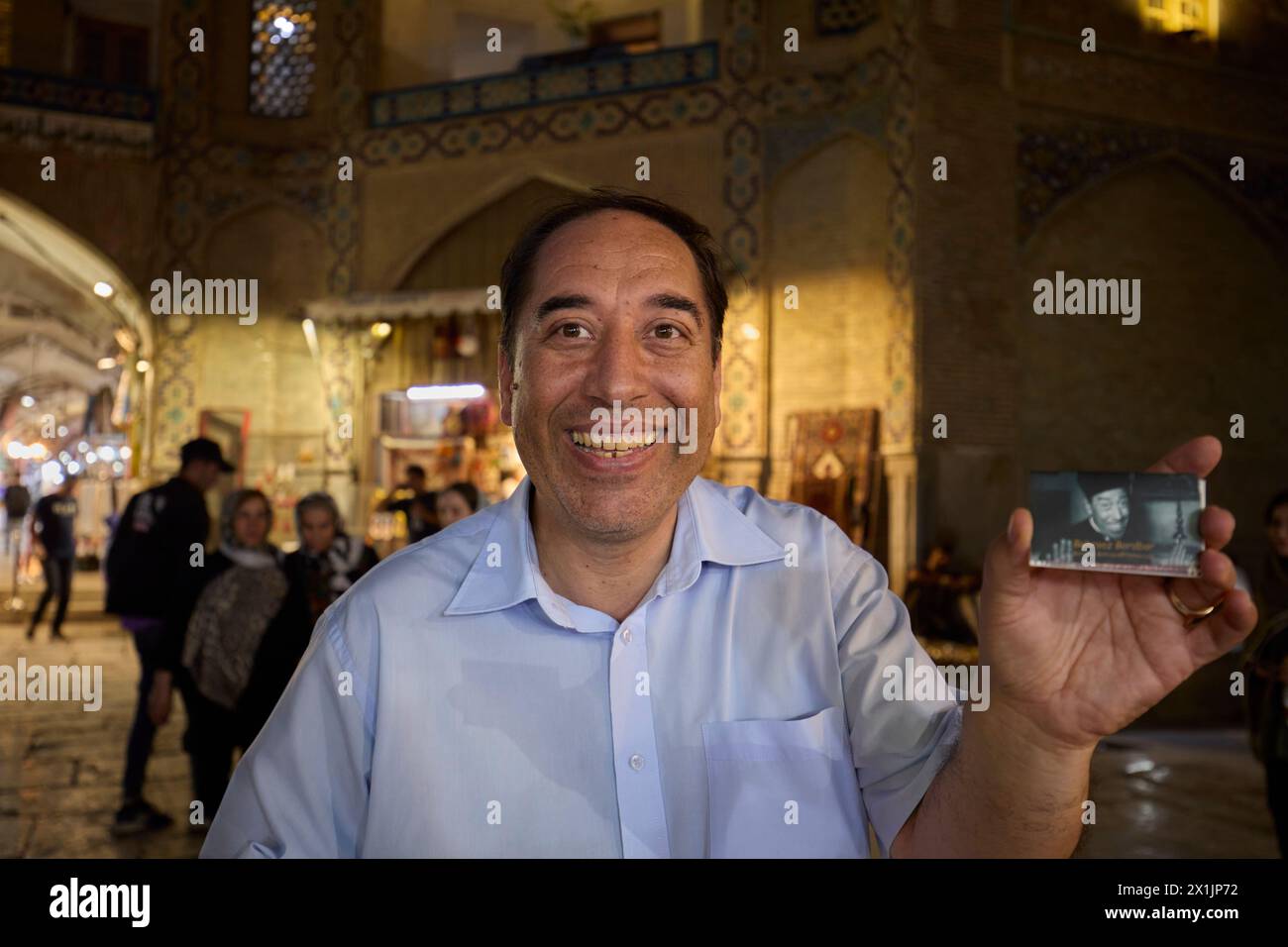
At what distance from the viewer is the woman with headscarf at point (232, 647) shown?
4.13 m

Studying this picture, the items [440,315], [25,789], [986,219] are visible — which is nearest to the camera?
[25,789]

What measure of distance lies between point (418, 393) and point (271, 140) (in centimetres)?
363

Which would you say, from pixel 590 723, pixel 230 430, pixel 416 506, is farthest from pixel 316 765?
pixel 230 430

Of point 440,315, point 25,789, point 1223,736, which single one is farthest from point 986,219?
point 25,789

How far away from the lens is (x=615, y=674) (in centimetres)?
144

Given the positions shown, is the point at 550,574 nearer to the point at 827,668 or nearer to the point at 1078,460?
the point at 827,668

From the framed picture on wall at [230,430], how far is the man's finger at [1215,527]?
40.0 feet

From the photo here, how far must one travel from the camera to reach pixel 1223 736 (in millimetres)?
8406

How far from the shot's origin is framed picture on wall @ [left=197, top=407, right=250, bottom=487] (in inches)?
477

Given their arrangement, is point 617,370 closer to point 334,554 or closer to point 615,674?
point 615,674

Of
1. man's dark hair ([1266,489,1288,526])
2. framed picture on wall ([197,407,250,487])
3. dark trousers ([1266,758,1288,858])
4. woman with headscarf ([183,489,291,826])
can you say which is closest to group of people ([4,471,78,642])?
framed picture on wall ([197,407,250,487])

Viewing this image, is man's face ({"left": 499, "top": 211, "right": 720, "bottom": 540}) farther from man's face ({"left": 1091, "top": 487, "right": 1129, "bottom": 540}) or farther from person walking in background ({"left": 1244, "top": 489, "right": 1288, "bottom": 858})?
person walking in background ({"left": 1244, "top": 489, "right": 1288, "bottom": 858})

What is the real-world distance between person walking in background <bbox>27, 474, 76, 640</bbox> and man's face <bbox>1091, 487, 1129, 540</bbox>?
1108 centimetres

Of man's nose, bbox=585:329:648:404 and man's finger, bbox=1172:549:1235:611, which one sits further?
man's nose, bbox=585:329:648:404
